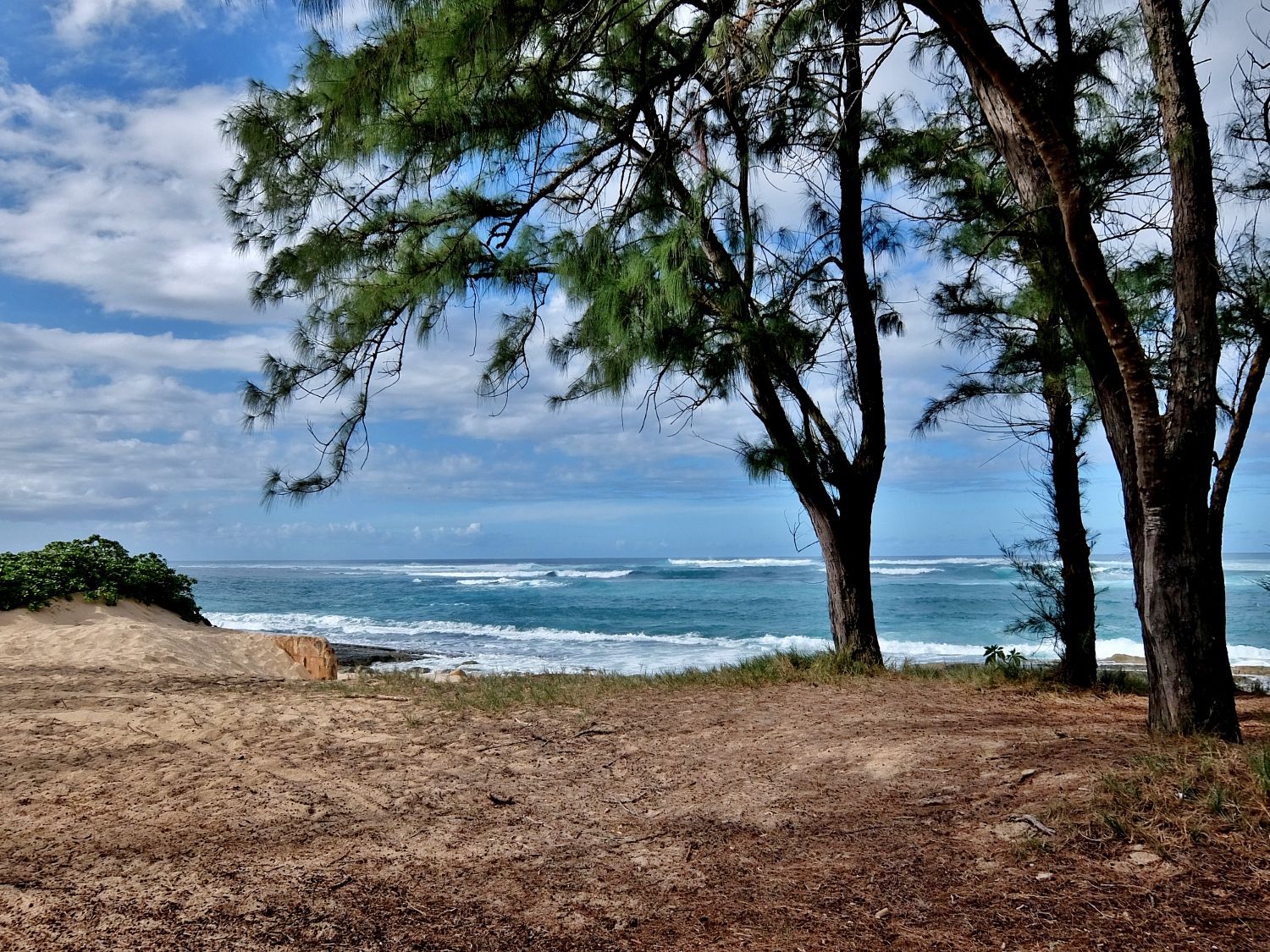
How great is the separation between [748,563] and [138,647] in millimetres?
44531

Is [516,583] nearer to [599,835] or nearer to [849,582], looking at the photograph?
[849,582]

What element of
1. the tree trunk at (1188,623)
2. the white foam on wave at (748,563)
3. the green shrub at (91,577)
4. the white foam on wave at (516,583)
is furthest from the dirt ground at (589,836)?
the white foam on wave at (748,563)

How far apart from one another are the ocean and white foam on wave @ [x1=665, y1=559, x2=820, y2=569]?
301cm

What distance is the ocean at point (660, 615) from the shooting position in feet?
59.1

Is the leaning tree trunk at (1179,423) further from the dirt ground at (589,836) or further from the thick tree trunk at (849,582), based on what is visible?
the thick tree trunk at (849,582)

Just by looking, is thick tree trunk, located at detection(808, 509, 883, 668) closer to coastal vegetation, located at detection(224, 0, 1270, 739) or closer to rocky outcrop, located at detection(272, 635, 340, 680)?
coastal vegetation, located at detection(224, 0, 1270, 739)

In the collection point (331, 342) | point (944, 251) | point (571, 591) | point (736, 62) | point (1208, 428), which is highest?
point (736, 62)

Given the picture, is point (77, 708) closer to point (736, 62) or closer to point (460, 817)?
point (460, 817)

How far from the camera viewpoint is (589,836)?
11.6ft

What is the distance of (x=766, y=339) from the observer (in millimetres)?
6613

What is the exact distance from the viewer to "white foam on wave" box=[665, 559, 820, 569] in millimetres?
47812

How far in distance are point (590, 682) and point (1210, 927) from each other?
4.67 m

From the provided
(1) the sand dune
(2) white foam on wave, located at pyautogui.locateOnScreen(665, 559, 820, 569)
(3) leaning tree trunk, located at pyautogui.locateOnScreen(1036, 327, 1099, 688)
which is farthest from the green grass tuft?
(2) white foam on wave, located at pyautogui.locateOnScreen(665, 559, 820, 569)

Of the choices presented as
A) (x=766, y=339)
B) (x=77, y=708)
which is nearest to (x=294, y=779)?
(x=77, y=708)
